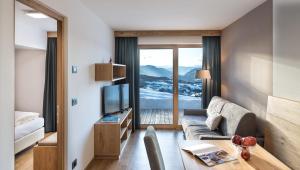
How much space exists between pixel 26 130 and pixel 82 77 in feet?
5.85

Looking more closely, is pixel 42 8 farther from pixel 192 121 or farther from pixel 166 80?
pixel 166 80

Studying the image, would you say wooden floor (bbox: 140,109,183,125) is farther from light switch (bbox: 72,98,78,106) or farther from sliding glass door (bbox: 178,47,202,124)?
light switch (bbox: 72,98,78,106)

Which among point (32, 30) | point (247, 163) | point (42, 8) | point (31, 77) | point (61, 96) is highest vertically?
point (32, 30)

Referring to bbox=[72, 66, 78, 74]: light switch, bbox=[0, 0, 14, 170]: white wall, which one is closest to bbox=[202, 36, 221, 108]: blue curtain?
bbox=[72, 66, 78, 74]: light switch

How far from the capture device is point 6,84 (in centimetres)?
175

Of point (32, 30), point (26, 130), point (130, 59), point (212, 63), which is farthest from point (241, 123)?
point (32, 30)

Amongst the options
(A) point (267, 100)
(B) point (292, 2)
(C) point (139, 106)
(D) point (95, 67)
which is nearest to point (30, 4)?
(D) point (95, 67)

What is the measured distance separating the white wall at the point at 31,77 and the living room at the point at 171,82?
5.34ft

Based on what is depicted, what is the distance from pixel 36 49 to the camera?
5.16 meters

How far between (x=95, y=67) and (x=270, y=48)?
2827 millimetres

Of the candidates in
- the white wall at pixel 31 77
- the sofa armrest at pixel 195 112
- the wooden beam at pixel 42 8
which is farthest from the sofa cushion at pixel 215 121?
the white wall at pixel 31 77

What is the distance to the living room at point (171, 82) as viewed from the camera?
2191 millimetres

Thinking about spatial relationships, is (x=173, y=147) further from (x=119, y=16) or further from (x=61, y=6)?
(x=61, y=6)

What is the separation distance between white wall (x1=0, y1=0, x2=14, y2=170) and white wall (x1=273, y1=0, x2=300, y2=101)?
2.82 metres
